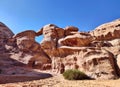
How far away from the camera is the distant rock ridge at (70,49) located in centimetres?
1887

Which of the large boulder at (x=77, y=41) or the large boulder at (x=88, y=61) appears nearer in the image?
the large boulder at (x=88, y=61)

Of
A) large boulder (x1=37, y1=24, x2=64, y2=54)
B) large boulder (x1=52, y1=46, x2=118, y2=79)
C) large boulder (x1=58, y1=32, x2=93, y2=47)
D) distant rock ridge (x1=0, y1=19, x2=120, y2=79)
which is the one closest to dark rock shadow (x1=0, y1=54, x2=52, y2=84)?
distant rock ridge (x1=0, y1=19, x2=120, y2=79)

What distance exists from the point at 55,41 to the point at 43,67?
480cm

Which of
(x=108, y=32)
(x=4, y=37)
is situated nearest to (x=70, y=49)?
(x=108, y=32)

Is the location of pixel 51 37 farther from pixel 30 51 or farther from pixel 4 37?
pixel 4 37

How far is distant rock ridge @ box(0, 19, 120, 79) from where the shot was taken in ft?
61.9

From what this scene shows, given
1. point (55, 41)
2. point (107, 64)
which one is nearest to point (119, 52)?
point (107, 64)

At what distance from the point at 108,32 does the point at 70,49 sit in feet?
24.4

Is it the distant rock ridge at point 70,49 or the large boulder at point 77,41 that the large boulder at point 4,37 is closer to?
the distant rock ridge at point 70,49

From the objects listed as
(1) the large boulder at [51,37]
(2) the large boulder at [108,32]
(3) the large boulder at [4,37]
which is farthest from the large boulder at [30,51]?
(2) the large boulder at [108,32]

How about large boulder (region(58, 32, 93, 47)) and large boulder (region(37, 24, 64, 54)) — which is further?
large boulder (region(37, 24, 64, 54))

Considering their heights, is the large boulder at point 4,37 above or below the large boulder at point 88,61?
above

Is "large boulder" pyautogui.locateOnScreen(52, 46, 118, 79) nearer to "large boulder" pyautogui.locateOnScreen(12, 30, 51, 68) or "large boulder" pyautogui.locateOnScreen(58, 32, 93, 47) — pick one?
"large boulder" pyautogui.locateOnScreen(58, 32, 93, 47)

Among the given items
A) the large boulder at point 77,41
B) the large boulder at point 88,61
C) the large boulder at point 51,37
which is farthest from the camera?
the large boulder at point 51,37
